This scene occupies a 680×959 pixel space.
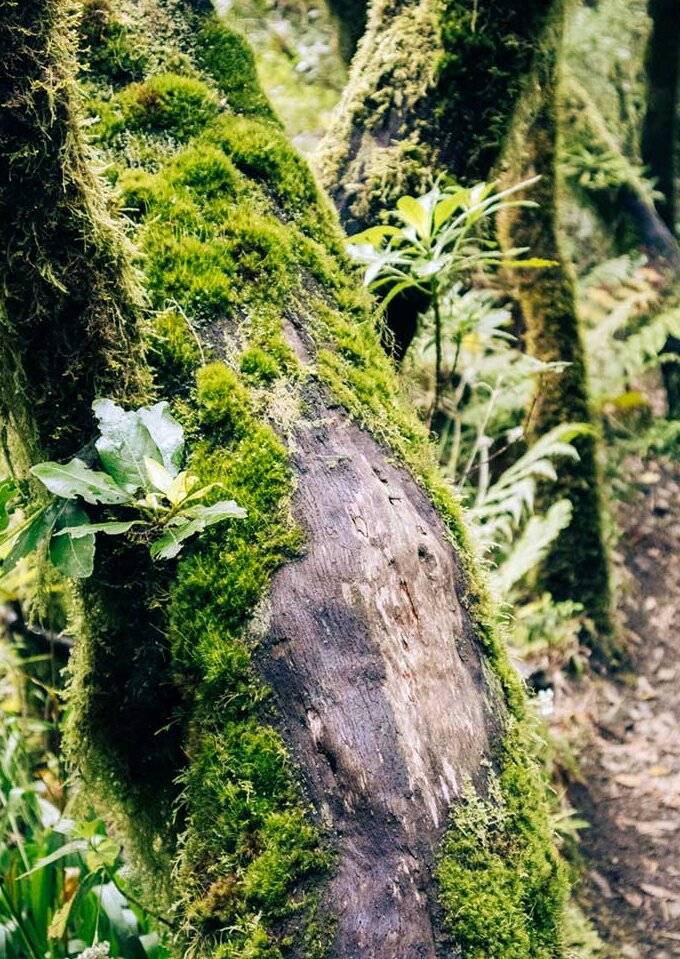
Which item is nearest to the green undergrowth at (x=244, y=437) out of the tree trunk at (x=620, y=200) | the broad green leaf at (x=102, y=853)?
the broad green leaf at (x=102, y=853)

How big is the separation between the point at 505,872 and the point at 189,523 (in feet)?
3.31

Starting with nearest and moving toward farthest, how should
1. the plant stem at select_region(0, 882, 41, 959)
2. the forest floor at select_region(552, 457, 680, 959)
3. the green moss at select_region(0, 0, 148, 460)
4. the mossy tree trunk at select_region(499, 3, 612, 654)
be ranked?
the green moss at select_region(0, 0, 148, 460)
the plant stem at select_region(0, 882, 41, 959)
the forest floor at select_region(552, 457, 680, 959)
the mossy tree trunk at select_region(499, 3, 612, 654)

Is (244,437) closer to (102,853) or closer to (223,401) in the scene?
(223,401)

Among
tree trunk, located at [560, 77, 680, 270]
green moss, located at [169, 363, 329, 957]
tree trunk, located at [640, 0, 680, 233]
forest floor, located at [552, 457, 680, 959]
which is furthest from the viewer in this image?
tree trunk, located at [640, 0, 680, 233]

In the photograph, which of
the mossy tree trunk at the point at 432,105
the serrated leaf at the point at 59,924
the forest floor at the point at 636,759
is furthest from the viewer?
the forest floor at the point at 636,759

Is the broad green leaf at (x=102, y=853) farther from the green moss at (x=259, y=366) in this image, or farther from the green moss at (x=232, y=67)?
the green moss at (x=232, y=67)

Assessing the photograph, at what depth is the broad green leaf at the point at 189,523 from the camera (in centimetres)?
153

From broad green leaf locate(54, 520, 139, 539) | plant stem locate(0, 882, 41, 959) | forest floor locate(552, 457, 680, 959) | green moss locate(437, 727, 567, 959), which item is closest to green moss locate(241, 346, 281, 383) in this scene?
broad green leaf locate(54, 520, 139, 539)

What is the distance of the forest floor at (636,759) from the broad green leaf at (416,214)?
304 cm

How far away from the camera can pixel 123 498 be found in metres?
1.59

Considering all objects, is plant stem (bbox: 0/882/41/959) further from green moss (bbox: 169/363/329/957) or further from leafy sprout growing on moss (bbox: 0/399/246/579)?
leafy sprout growing on moss (bbox: 0/399/246/579)

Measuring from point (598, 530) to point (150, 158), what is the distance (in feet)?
11.7

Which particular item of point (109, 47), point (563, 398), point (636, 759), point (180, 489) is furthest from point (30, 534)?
point (563, 398)

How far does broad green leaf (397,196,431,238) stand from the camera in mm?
2199
